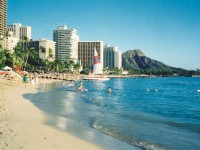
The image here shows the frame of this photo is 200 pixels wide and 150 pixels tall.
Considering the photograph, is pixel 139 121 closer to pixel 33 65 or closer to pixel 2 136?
pixel 2 136

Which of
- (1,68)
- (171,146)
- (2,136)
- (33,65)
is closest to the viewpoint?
(2,136)

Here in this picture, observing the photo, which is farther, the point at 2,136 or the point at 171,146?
the point at 171,146

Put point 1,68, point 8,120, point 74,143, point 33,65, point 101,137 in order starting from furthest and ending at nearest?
1. point 33,65
2. point 1,68
3. point 8,120
4. point 101,137
5. point 74,143

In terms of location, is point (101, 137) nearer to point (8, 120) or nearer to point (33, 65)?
point (8, 120)

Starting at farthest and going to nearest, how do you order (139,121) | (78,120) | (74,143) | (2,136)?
(139,121), (78,120), (74,143), (2,136)

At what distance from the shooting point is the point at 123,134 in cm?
1814

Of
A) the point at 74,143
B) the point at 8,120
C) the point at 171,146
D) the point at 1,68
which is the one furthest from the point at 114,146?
the point at 1,68

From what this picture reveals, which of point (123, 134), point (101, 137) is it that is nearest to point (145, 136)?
→ point (123, 134)

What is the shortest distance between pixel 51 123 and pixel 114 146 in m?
6.48

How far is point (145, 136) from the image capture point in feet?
58.6

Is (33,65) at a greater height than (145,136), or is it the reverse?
(33,65)

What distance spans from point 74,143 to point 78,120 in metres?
7.68

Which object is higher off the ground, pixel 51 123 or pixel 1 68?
pixel 1 68

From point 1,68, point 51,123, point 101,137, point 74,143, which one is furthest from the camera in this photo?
point 1,68
